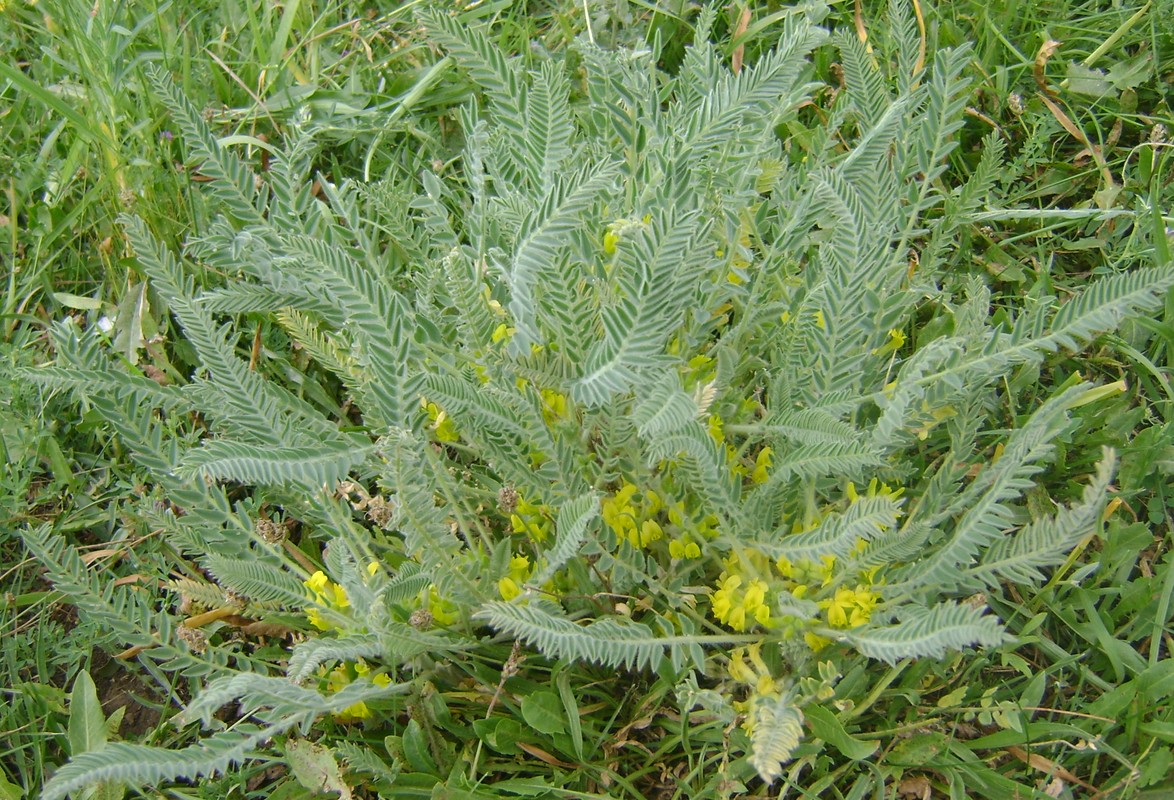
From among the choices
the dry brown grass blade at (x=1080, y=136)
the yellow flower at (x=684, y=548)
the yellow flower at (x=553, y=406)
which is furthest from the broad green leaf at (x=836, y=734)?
the dry brown grass blade at (x=1080, y=136)

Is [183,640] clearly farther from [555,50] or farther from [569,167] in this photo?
[555,50]

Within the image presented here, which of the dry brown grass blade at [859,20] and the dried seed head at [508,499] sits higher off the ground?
the dry brown grass blade at [859,20]

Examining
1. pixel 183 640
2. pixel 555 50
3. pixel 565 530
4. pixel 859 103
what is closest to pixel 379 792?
pixel 183 640

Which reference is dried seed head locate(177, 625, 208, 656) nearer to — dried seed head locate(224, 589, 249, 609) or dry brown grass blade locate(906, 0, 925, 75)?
dried seed head locate(224, 589, 249, 609)

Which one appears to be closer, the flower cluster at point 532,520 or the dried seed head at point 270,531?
the flower cluster at point 532,520

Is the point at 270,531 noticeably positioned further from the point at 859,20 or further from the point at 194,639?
the point at 859,20

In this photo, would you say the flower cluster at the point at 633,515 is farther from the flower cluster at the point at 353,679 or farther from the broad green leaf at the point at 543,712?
the flower cluster at the point at 353,679

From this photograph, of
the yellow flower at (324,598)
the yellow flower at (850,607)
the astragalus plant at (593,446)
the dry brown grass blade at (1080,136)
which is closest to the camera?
the astragalus plant at (593,446)
